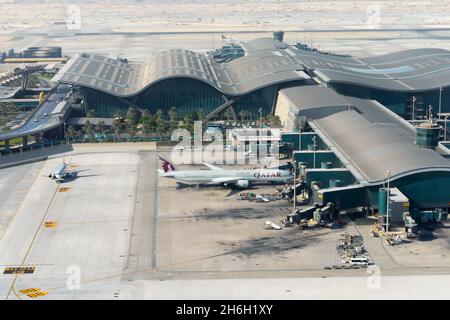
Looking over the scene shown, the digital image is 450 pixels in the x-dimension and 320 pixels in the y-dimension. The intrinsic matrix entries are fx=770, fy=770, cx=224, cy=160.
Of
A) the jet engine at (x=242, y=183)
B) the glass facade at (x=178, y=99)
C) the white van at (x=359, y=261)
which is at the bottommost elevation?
the white van at (x=359, y=261)

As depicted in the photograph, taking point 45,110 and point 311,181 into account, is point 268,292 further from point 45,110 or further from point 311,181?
point 45,110

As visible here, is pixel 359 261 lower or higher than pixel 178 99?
lower

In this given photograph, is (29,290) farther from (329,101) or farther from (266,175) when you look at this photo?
A: (329,101)

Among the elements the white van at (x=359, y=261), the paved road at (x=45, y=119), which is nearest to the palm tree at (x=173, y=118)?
the paved road at (x=45, y=119)

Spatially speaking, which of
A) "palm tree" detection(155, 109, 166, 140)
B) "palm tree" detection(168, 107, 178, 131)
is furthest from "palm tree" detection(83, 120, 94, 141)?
"palm tree" detection(168, 107, 178, 131)

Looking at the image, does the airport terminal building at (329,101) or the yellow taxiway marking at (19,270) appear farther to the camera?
the airport terminal building at (329,101)

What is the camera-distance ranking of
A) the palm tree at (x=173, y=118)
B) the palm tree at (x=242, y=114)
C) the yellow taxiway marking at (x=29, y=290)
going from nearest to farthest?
1. the yellow taxiway marking at (x=29, y=290)
2. the palm tree at (x=173, y=118)
3. the palm tree at (x=242, y=114)

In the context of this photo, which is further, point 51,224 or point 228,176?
point 228,176

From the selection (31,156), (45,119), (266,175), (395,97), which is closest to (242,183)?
(266,175)

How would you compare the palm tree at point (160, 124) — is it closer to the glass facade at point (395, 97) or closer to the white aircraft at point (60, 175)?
the white aircraft at point (60, 175)
